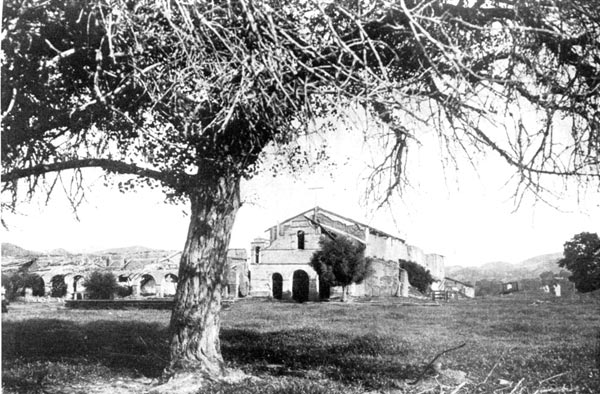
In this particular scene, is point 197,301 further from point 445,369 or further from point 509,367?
point 509,367

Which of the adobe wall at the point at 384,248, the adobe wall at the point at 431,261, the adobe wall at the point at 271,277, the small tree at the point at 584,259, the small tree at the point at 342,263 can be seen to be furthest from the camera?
the adobe wall at the point at 431,261

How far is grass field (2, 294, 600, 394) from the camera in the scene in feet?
23.7

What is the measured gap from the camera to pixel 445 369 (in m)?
8.38

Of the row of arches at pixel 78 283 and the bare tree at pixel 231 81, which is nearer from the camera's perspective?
the bare tree at pixel 231 81

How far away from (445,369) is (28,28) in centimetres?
765

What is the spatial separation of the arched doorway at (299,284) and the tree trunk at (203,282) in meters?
34.3

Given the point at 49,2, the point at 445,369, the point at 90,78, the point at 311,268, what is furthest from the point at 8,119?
the point at 311,268

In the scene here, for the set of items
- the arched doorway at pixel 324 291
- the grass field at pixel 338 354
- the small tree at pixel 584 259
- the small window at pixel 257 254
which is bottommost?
the arched doorway at pixel 324 291

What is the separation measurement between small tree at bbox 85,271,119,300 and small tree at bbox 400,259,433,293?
38032mm

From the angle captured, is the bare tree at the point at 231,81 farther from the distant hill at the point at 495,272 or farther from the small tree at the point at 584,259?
the distant hill at the point at 495,272

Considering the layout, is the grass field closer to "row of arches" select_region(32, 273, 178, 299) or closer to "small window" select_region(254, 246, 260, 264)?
"row of arches" select_region(32, 273, 178, 299)

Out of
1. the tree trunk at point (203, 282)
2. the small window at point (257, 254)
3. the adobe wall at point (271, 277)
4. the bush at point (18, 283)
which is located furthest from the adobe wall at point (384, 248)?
the tree trunk at point (203, 282)

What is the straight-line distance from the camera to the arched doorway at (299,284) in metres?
41.8

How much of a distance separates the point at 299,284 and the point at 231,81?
37117mm
